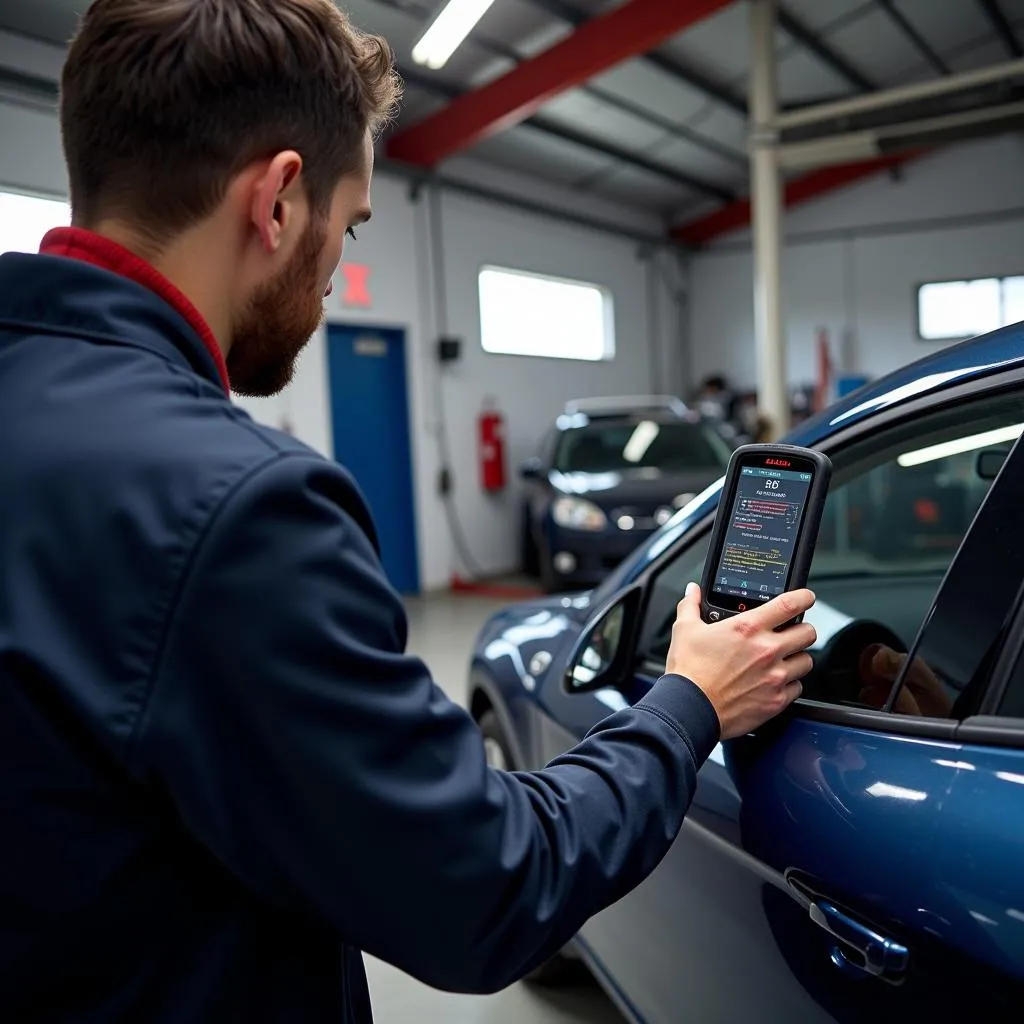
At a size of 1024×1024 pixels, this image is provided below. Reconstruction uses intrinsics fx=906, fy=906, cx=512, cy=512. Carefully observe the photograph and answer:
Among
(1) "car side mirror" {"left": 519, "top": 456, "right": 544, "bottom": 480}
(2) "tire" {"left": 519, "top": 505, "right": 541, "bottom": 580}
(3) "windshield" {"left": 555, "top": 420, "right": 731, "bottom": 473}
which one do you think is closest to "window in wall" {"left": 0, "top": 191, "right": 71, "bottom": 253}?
(1) "car side mirror" {"left": 519, "top": 456, "right": 544, "bottom": 480}

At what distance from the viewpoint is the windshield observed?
6.61 meters

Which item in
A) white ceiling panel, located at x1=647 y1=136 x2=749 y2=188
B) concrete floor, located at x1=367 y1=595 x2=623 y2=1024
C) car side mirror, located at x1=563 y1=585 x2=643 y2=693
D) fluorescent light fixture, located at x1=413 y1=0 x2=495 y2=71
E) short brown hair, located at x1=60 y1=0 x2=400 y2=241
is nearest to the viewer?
short brown hair, located at x1=60 y1=0 x2=400 y2=241

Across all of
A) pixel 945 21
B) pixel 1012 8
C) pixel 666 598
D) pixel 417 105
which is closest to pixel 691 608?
pixel 666 598

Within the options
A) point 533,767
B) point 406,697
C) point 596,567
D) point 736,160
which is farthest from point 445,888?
point 736,160

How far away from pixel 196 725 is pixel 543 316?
370 inches

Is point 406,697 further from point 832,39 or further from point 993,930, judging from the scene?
point 832,39

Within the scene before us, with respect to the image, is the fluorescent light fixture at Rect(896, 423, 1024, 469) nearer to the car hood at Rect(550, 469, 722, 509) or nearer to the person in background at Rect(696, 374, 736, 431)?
the car hood at Rect(550, 469, 722, 509)

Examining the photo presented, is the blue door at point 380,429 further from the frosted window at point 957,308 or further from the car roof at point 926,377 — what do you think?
the frosted window at point 957,308

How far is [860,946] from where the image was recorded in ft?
2.97

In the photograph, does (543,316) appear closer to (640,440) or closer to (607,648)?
(640,440)

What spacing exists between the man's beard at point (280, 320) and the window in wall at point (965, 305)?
1143 centimetres

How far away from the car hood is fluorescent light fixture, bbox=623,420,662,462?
1.03 feet

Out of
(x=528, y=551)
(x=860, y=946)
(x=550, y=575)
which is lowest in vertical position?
(x=528, y=551)

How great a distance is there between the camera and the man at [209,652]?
0.62 meters
